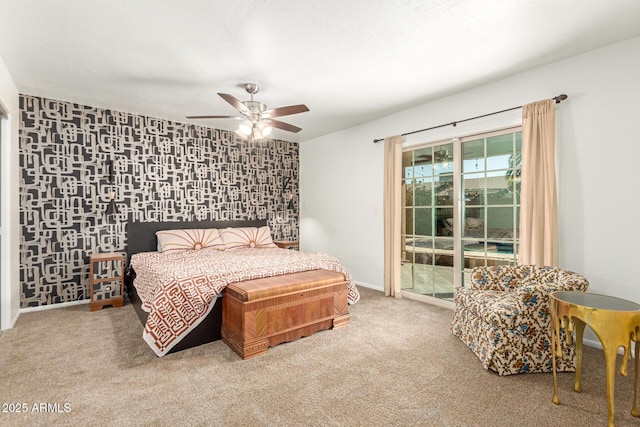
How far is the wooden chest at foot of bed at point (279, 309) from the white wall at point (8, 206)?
232cm

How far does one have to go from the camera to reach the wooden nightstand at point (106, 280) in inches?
154

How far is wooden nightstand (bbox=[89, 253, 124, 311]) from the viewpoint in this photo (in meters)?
3.91

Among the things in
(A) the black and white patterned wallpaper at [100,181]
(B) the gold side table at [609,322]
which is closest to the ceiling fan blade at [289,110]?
(A) the black and white patterned wallpaper at [100,181]

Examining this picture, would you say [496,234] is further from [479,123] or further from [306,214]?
[306,214]

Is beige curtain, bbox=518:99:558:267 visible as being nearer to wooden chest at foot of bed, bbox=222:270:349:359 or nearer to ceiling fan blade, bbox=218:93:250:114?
wooden chest at foot of bed, bbox=222:270:349:359

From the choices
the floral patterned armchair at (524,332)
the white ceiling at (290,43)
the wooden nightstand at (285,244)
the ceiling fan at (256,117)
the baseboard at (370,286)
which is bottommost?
the baseboard at (370,286)

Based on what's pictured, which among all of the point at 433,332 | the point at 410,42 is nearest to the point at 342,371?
the point at 433,332

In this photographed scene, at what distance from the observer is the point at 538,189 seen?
3.07 m

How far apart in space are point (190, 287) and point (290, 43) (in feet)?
7.49

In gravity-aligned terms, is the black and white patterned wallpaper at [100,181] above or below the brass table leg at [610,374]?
above

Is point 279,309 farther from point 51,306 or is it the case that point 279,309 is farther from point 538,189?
point 51,306

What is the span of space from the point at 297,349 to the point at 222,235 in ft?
8.67

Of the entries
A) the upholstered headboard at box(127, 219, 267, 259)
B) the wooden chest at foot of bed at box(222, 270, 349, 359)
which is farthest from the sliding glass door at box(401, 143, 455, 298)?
the upholstered headboard at box(127, 219, 267, 259)

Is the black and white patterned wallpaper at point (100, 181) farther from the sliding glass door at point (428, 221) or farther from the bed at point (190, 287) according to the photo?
the sliding glass door at point (428, 221)
